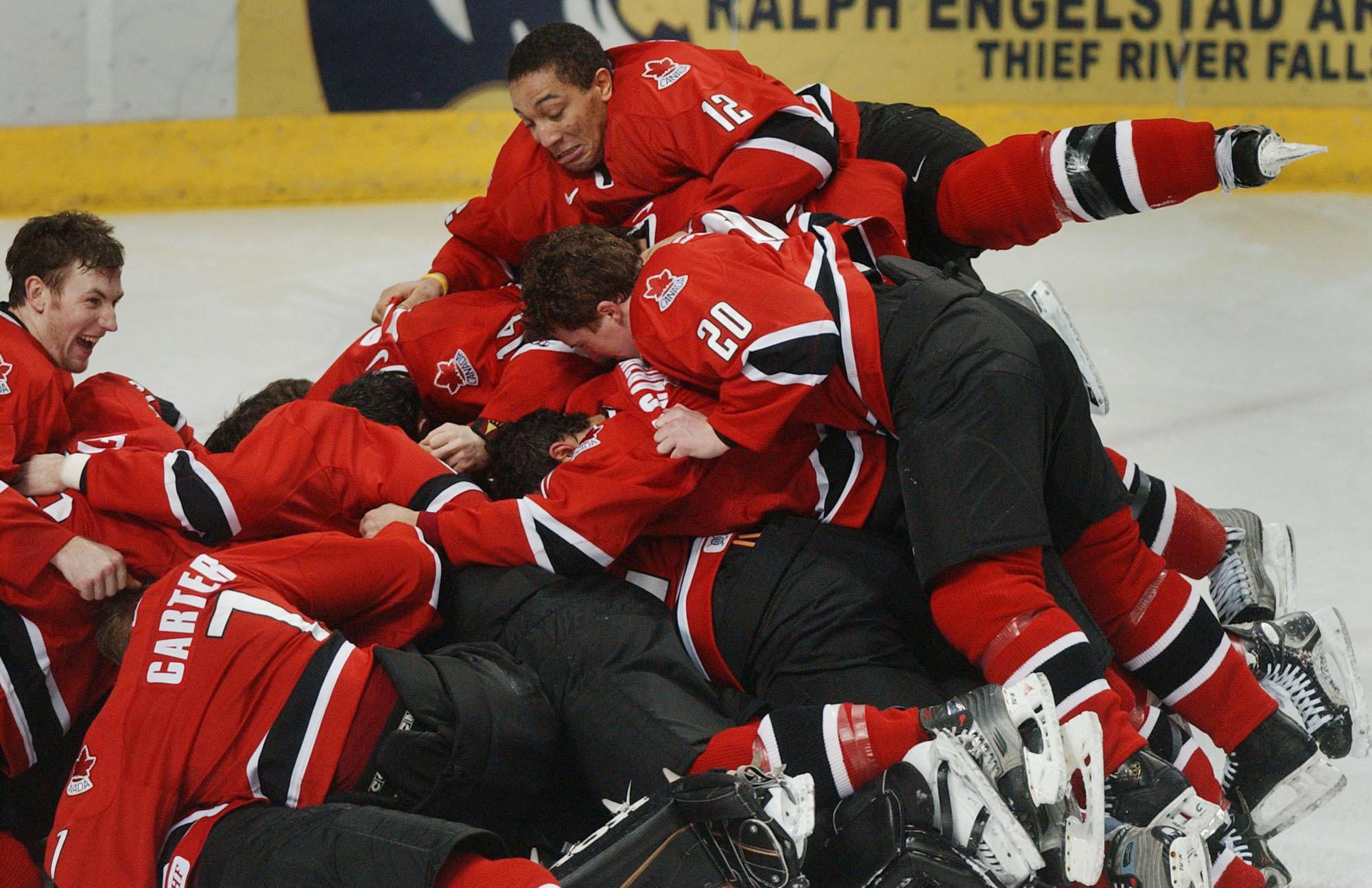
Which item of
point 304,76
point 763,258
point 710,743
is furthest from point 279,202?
point 710,743

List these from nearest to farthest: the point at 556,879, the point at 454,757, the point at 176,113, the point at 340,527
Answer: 1. the point at 556,879
2. the point at 454,757
3. the point at 340,527
4. the point at 176,113

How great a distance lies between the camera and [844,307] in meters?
2.37

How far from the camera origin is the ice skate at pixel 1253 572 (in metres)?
Answer: 2.79

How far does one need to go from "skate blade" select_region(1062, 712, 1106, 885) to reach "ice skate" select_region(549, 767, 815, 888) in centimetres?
31

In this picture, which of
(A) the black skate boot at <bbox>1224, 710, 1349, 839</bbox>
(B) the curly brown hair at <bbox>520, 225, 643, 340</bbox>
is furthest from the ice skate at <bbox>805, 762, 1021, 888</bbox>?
(B) the curly brown hair at <bbox>520, 225, 643, 340</bbox>

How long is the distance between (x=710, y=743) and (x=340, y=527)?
31.9 inches

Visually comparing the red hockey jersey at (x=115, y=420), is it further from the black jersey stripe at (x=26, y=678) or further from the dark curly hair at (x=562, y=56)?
the dark curly hair at (x=562, y=56)

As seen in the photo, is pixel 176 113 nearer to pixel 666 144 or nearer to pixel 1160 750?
pixel 666 144

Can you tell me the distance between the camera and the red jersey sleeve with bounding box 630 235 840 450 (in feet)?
7.54

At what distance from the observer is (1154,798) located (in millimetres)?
2082

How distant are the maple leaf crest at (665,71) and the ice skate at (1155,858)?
5.05ft

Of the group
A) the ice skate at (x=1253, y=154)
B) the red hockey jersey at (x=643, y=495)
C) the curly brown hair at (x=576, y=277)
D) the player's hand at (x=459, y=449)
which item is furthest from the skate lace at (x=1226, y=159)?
the player's hand at (x=459, y=449)

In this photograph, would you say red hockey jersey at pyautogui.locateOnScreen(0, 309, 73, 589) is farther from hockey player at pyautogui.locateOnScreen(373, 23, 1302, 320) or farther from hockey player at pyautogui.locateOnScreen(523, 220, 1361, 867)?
hockey player at pyautogui.locateOnScreen(523, 220, 1361, 867)

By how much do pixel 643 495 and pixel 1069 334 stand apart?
41.2 inches
